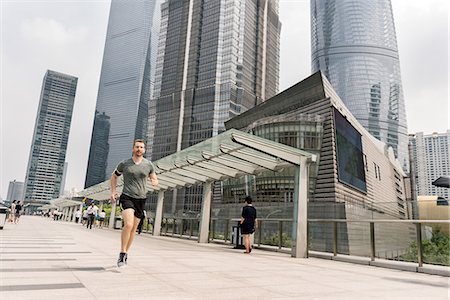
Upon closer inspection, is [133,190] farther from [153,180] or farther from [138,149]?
[138,149]

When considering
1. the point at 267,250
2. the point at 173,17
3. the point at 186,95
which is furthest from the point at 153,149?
the point at 267,250

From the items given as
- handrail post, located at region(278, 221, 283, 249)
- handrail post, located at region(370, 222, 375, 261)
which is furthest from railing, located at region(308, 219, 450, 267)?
handrail post, located at region(278, 221, 283, 249)

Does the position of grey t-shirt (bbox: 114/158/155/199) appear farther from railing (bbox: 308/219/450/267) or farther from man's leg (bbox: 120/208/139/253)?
railing (bbox: 308/219/450/267)

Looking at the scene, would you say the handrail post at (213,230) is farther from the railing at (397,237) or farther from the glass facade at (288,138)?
the glass facade at (288,138)

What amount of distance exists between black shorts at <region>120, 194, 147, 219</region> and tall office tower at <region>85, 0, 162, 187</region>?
15193cm

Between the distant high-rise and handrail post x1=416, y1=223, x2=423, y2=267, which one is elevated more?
the distant high-rise

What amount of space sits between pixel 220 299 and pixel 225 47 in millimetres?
108103

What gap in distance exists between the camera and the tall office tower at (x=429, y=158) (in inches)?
5492

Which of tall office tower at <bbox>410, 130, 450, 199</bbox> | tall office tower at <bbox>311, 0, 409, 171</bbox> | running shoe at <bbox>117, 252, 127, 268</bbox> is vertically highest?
tall office tower at <bbox>311, 0, 409, 171</bbox>

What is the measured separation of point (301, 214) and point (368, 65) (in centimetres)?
15710

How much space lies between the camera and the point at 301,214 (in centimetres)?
974

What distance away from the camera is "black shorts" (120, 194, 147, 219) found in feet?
15.8

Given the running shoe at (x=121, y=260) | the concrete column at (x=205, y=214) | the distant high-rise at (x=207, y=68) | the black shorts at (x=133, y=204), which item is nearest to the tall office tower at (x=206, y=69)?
the distant high-rise at (x=207, y=68)

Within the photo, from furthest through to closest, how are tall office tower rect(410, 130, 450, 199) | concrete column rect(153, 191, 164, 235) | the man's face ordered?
tall office tower rect(410, 130, 450, 199), concrete column rect(153, 191, 164, 235), the man's face
